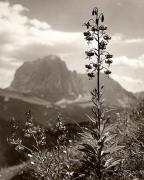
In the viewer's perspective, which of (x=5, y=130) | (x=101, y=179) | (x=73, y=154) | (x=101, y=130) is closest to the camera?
→ (x=101, y=179)

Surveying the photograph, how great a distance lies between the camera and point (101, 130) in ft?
24.6

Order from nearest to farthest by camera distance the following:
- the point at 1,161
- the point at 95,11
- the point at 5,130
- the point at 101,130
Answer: the point at 101,130
the point at 95,11
the point at 1,161
the point at 5,130

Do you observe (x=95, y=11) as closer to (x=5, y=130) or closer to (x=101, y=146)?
(x=101, y=146)

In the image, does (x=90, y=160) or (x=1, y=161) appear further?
(x=1, y=161)

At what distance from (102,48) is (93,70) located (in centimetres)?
46

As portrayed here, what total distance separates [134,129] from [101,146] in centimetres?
462

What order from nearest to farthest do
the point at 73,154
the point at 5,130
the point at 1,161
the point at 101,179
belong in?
1. the point at 101,179
2. the point at 73,154
3. the point at 1,161
4. the point at 5,130

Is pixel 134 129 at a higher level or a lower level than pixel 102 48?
lower

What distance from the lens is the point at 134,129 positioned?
38.6 feet

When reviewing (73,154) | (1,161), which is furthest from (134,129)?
(1,161)

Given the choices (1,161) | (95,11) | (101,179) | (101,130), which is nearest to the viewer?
(101,179)

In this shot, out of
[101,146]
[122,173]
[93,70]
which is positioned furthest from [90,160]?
[93,70]

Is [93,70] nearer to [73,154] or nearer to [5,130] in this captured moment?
[73,154]

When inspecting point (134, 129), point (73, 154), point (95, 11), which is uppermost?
point (95, 11)
